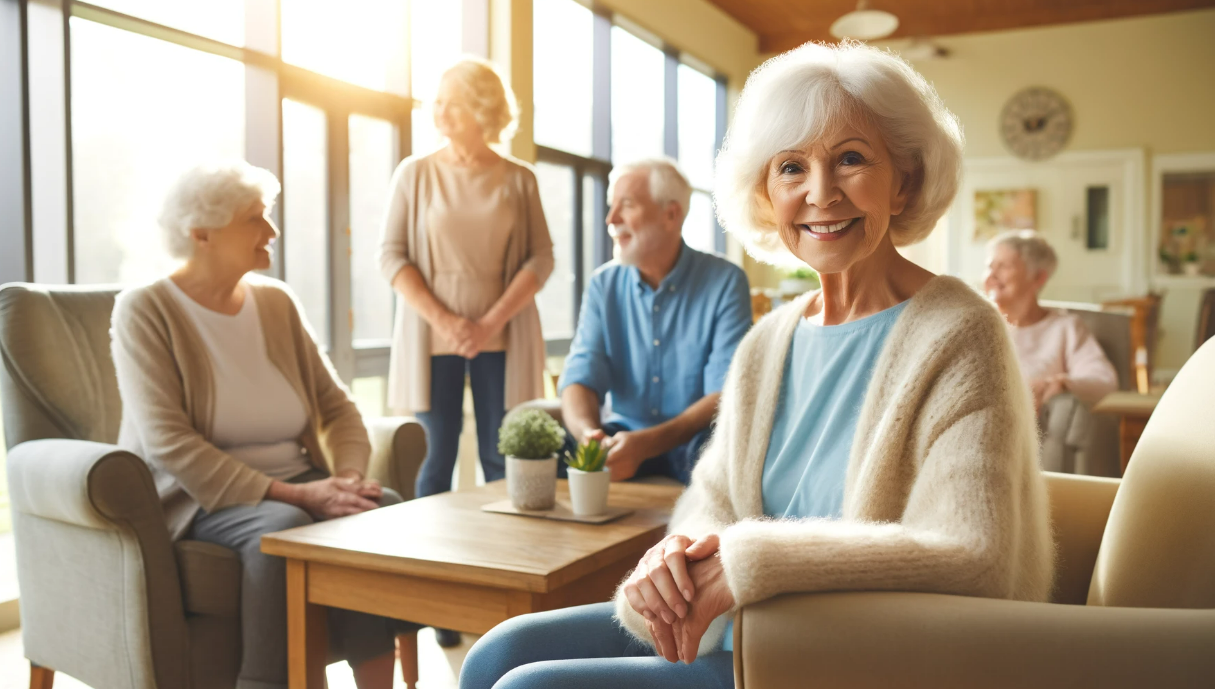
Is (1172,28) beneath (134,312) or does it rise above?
above

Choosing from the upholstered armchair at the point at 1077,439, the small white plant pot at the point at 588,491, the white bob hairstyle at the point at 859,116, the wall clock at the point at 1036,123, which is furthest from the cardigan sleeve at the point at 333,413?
the wall clock at the point at 1036,123

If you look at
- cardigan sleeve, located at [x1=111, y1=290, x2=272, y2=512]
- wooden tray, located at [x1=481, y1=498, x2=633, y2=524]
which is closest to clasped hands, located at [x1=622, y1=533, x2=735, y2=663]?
wooden tray, located at [x1=481, y1=498, x2=633, y2=524]

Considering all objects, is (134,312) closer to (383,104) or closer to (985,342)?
(985,342)

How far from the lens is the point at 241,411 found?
2.17 m

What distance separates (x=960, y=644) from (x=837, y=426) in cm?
38

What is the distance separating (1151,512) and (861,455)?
31 cm

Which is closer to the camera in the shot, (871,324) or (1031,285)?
(871,324)

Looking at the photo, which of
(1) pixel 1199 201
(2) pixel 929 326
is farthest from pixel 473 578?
(1) pixel 1199 201

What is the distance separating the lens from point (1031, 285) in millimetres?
3320

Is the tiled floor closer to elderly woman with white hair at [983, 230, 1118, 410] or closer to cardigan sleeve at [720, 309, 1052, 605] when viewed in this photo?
cardigan sleeve at [720, 309, 1052, 605]

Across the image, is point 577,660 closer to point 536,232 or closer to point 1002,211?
point 536,232

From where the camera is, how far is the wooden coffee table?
4.97 ft

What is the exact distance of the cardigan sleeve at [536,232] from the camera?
3.11m

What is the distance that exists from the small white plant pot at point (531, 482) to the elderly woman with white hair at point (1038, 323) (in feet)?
6.32
